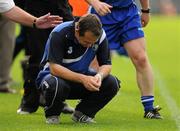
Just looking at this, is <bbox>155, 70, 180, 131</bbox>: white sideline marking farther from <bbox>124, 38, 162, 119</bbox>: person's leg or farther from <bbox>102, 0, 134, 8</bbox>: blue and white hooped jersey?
<bbox>102, 0, 134, 8</bbox>: blue and white hooped jersey

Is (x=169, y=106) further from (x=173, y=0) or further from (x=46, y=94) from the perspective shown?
(x=173, y=0)

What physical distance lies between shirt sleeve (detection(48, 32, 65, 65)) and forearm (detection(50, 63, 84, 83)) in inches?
2.5

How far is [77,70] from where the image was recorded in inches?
376

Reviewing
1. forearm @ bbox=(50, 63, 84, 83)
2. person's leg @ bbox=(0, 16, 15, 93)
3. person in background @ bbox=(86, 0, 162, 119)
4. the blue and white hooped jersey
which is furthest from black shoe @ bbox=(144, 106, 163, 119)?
person's leg @ bbox=(0, 16, 15, 93)

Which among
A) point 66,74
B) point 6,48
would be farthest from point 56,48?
point 6,48

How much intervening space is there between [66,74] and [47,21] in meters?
0.63

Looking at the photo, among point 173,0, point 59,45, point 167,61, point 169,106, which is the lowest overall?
point 173,0

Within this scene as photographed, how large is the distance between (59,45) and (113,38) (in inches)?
57.7

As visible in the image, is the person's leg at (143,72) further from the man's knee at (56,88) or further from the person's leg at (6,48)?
the person's leg at (6,48)

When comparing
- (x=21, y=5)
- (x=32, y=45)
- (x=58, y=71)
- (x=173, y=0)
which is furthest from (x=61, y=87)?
(x=173, y=0)

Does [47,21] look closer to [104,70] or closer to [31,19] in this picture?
[31,19]

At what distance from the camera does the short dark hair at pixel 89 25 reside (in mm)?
9117

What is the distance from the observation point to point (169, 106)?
12117mm

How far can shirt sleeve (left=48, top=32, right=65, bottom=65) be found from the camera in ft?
30.7
